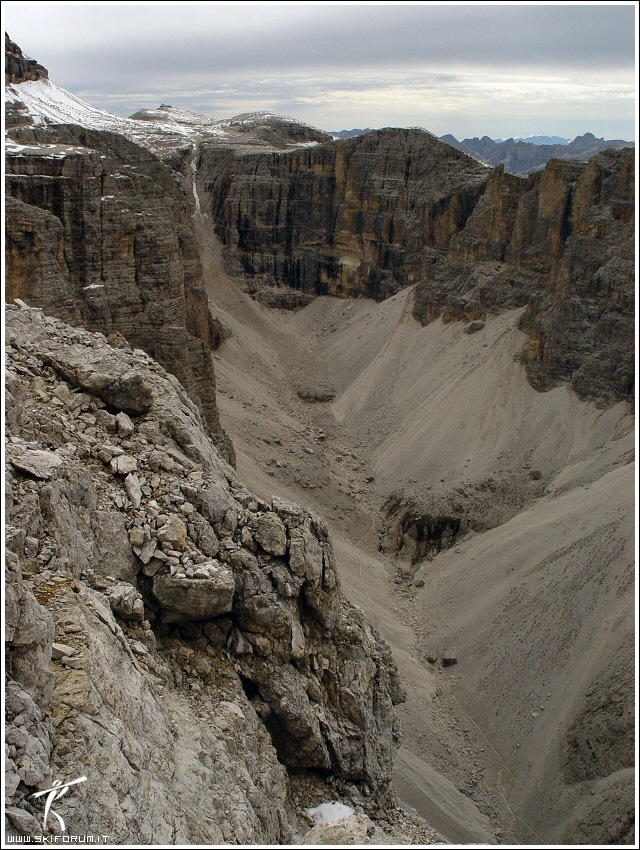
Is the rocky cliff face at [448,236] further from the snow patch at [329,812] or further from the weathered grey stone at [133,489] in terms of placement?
the weathered grey stone at [133,489]

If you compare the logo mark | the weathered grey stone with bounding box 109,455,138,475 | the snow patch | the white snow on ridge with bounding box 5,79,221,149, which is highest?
the white snow on ridge with bounding box 5,79,221,149

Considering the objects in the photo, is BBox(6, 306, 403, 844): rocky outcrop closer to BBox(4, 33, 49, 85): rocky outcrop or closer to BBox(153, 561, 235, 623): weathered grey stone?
BBox(153, 561, 235, 623): weathered grey stone

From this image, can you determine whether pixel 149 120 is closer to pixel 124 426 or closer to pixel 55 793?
pixel 124 426

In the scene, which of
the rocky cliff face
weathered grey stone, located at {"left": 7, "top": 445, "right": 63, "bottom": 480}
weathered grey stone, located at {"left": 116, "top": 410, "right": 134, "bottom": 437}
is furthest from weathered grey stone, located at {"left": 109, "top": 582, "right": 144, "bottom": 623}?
the rocky cliff face

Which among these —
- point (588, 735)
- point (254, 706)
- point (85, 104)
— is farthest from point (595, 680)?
point (85, 104)

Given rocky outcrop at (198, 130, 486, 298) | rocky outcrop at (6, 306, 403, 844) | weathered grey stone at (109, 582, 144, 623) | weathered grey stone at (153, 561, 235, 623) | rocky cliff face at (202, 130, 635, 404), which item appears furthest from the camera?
rocky outcrop at (198, 130, 486, 298)

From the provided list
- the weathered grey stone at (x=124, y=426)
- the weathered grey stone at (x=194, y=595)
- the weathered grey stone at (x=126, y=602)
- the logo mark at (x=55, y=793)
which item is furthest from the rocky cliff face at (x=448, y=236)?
the logo mark at (x=55, y=793)

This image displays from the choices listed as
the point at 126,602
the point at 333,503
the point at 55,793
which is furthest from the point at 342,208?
the point at 55,793
